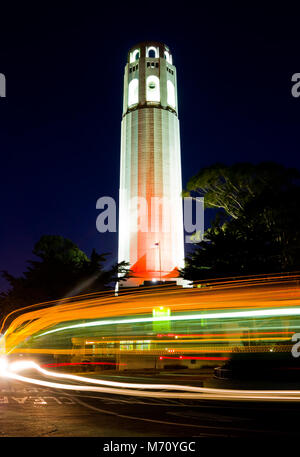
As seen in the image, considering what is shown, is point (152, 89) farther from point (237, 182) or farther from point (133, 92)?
point (237, 182)

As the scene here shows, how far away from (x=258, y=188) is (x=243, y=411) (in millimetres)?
28236

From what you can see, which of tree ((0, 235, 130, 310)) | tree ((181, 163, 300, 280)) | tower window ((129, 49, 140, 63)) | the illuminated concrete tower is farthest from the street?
tower window ((129, 49, 140, 63))

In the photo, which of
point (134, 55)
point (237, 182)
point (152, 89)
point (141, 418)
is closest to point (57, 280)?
point (237, 182)

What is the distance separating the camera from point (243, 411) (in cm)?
1199

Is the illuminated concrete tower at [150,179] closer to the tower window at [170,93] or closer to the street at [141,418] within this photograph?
the tower window at [170,93]

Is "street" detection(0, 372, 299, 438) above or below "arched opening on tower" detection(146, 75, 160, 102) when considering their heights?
below

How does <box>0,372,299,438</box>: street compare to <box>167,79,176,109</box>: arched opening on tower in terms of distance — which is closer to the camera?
<box>0,372,299,438</box>: street

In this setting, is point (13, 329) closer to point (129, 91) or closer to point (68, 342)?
point (68, 342)

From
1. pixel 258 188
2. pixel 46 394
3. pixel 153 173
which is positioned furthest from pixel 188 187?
pixel 153 173

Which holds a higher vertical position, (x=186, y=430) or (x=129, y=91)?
(x=129, y=91)

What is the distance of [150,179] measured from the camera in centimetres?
8631

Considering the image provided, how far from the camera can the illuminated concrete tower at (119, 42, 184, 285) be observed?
8344 centimetres

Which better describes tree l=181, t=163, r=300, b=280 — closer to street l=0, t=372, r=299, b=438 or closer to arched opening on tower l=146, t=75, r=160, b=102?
street l=0, t=372, r=299, b=438

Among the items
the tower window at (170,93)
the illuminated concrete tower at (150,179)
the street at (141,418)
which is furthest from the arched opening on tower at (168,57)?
the street at (141,418)
